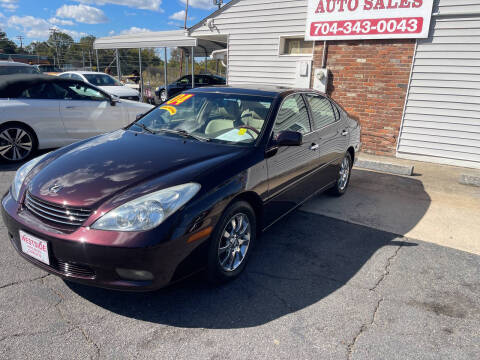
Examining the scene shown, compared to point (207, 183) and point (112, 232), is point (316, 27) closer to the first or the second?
point (207, 183)

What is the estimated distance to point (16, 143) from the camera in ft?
20.0

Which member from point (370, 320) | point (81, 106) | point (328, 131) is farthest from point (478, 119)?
point (81, 106)

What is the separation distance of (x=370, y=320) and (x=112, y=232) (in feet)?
6.26

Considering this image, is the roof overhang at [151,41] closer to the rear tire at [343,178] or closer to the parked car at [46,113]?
the parked car at [46,113]

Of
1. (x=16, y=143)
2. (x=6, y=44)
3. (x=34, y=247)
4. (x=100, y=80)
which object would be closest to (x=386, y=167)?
(x=34, y=247)

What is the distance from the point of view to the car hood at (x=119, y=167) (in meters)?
2.52

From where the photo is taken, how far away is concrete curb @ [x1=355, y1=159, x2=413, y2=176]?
6.65 metres

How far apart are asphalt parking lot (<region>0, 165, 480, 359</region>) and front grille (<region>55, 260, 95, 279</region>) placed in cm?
34

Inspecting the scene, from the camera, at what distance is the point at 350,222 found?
176 inches

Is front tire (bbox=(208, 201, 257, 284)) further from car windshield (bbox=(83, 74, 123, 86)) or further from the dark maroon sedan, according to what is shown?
car windshield (bbox=(83, 74, 123, 86))

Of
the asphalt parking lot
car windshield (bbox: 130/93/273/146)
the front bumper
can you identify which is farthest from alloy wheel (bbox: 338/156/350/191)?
the front bumper

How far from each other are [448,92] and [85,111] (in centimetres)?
707

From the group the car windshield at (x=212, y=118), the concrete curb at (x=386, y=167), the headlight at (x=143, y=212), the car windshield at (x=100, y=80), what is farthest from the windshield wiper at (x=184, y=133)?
the car windshield at (x=100, y=80)

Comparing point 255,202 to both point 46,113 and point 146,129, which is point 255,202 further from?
point 46,113
